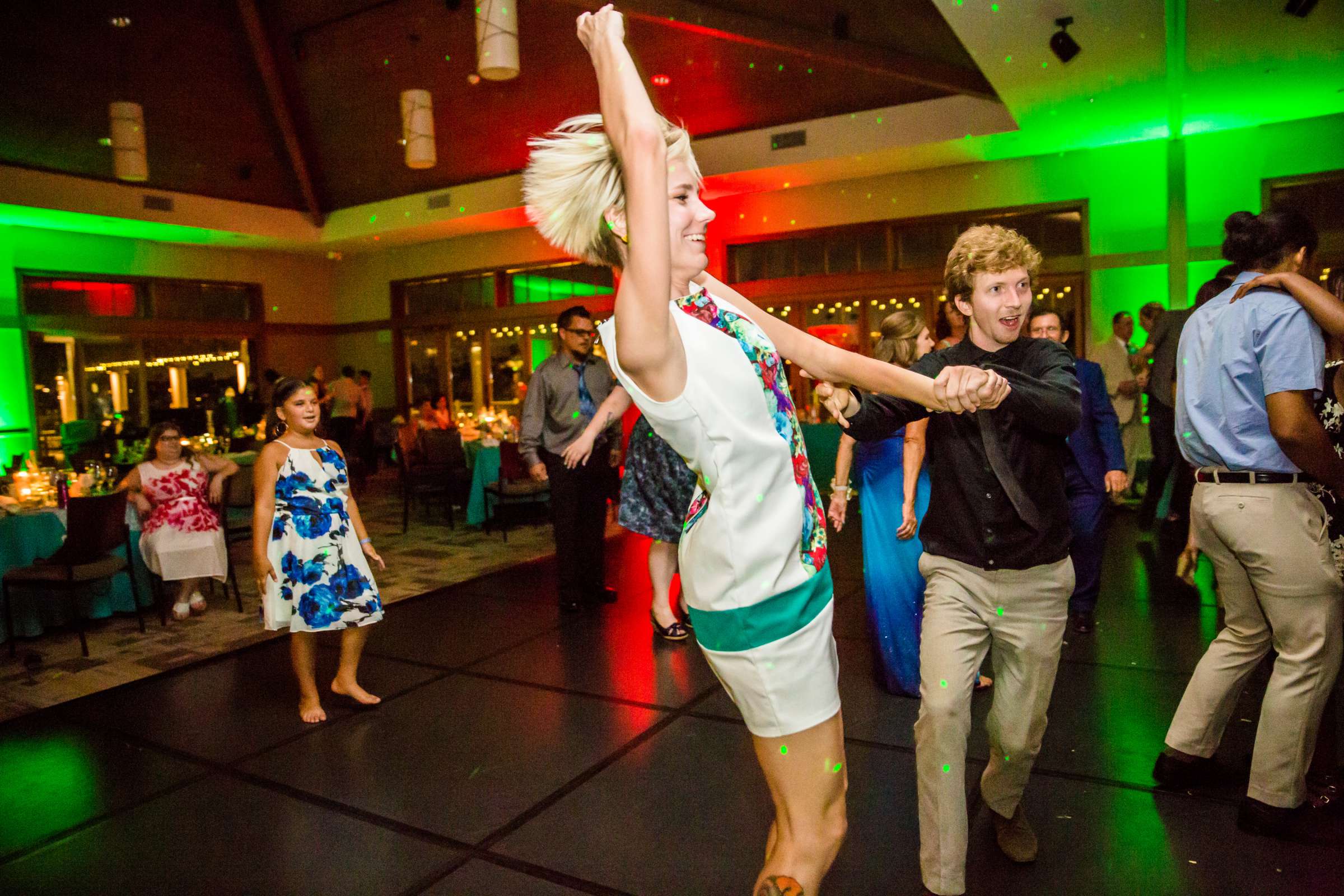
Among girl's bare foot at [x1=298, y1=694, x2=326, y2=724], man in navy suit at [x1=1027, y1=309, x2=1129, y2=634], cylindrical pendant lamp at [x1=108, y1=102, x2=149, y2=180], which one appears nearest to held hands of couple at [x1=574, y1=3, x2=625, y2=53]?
girl's bare foot at [x1=298, y1=694, x2=326, y2=724]

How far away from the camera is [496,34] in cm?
536

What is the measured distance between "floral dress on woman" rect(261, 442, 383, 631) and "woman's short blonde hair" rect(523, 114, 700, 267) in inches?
87.9

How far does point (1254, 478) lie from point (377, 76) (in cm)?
1051

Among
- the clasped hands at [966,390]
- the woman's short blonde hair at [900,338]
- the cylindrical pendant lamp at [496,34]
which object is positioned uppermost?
the cylindrical pendant lamp at [496,34]

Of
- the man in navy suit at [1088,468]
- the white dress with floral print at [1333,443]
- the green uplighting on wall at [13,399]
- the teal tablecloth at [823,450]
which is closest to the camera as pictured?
the white dress with floral print at [1333,443]

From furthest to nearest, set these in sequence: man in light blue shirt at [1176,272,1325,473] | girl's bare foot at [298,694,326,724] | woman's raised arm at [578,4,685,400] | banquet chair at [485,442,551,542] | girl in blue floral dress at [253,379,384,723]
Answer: banquet chair at [485,442,551,542] < girl's bare foot at [298,694,326,724] < girl in blue floral dress at [253,379,384,723] < man in light blue shirt at [1176,272,1325,473] < woman's raised arm at [578,4,685,400]

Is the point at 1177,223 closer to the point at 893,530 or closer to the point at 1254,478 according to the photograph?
the point at 893,530

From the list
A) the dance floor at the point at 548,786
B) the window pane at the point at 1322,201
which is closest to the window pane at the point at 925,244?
the window pane at the point at 1322,201

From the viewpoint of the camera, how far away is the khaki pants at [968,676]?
185 cm

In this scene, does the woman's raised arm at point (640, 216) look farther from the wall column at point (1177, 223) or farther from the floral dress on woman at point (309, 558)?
the wall column at point (1177, 223)

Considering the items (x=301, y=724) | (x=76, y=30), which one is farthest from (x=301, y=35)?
(x=301, y=724)

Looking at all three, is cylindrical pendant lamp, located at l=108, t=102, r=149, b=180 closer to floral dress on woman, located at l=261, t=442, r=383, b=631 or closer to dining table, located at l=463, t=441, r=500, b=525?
dining table, located at l=463, t=441, r=500, b=525

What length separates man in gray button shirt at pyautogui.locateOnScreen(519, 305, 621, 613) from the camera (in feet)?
15.2

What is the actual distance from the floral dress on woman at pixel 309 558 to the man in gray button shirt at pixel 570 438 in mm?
1458
